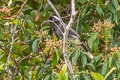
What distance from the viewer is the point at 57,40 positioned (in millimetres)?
1427

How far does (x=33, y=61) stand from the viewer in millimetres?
1567

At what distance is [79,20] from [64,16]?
113 millimetres

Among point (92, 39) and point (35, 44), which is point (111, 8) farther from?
point (35, 44)

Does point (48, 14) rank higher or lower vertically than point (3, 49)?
higher

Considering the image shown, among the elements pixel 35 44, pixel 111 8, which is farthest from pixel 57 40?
pixel 111 8

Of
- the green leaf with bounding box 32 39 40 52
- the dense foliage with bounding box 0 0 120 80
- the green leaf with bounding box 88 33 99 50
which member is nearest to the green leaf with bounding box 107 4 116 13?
the dense foliage with bounding box 0 0 120 80

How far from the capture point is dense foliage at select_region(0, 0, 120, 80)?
1240 mm

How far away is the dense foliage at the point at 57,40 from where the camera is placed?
4.07ft

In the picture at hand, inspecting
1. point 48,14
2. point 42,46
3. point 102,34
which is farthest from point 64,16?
point 102,34

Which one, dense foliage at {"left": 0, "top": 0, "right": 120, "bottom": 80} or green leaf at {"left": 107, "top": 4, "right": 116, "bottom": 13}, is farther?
green leaf at {"left": 107, "top": 4, "right": 116, "bottom": 13}

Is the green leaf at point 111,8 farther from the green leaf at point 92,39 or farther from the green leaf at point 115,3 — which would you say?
the green leaf at point 92,39

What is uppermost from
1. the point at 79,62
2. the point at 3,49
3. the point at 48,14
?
the point at 48,14

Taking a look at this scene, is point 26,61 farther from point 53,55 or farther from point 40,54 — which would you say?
point 53,55

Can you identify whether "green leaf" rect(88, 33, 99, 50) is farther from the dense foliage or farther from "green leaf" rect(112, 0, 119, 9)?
"green leaf" rect(112, 0, 119, 9)
